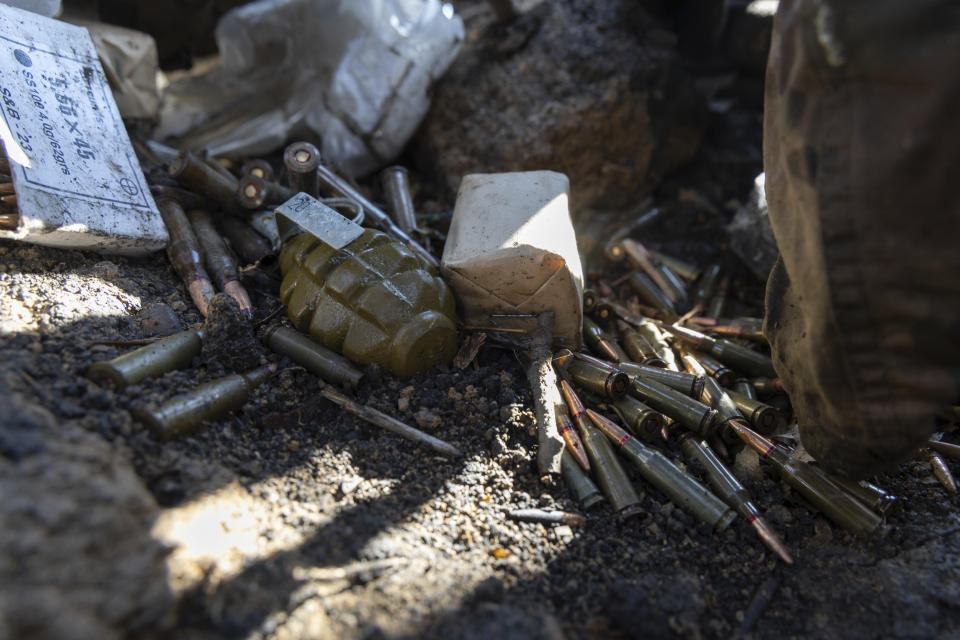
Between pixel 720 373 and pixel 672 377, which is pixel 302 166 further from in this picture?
pixel 720 373

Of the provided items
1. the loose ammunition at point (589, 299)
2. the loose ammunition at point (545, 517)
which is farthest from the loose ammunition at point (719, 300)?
the loose ammunition at point (545, 517)

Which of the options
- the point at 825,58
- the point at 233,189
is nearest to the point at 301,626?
the point at 825,58

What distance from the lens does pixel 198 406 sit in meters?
2.72

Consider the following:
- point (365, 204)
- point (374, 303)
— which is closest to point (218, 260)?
point (365, 204)

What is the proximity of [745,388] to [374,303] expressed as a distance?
7.19 ft

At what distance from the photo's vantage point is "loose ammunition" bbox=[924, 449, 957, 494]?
301 centimetres

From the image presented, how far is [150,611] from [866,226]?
257 centimetres

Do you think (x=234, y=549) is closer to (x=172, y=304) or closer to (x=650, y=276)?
(x=172, y=304)

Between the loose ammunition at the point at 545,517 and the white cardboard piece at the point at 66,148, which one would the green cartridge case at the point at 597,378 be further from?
the white cardboard piece at the point at 66,148

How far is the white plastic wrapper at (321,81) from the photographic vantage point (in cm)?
495

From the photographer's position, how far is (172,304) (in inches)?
136

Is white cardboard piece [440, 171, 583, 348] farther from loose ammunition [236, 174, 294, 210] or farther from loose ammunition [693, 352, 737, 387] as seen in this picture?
loose ammunition [236, 174, 294, 210]

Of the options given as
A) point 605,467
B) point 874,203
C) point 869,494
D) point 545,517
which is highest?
point 874,203

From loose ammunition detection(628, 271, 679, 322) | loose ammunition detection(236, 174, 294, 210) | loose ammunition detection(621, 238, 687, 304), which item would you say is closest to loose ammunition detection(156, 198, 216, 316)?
loose ammunition detection(236, 174, 294, 210)
